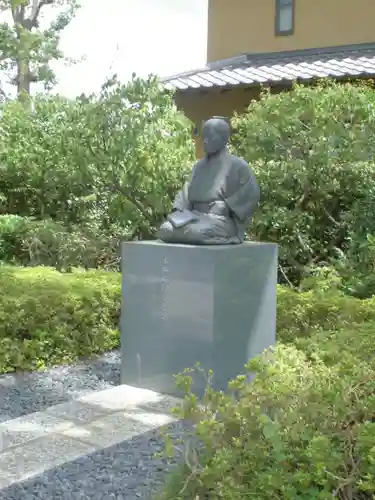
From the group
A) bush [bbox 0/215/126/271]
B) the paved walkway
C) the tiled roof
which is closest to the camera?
the paved walkway

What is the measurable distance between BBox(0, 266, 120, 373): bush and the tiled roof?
5.43 m

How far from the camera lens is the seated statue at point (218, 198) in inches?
232

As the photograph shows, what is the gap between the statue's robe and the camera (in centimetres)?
586

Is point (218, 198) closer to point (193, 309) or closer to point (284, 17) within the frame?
point (193, 309)

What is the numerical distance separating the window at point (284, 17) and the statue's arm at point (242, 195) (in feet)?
31.1

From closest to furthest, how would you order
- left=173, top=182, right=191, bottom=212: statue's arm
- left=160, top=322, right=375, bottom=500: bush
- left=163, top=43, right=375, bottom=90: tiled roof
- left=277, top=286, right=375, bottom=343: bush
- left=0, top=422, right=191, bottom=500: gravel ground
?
left=160, top=322, right=375, bottom=500: bush → left=0, top=422, right=191, bottom=500: gravel ground → left=173, top=182, right=191, bottom=212: statue's arm → left=277, top=286, right=375, bottom=343: bush → left=163, top=43, right=375, bottom=90: tiled roof

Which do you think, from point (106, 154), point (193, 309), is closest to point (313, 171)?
point (106, 154)

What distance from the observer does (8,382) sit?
6.32 metres

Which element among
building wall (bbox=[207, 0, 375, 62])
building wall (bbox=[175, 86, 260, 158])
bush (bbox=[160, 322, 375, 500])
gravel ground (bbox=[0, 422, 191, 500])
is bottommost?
gravel ground (bbox=[0, 422, 191, 500])

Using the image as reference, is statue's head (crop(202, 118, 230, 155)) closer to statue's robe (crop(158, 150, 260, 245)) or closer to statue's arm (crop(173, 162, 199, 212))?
statue's robe (crop(158, 150, 260, 245))

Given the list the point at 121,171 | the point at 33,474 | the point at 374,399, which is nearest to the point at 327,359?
the point at 374,399

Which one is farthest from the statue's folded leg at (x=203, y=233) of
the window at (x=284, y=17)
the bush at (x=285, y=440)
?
the window at (x=284, y=17)

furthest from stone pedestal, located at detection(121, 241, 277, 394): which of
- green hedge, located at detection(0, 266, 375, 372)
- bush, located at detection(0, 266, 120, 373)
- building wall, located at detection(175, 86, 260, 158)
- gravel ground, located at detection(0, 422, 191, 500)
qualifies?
building wall, located at detection(175, 86, 260, 158)

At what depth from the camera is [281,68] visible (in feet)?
43.3
